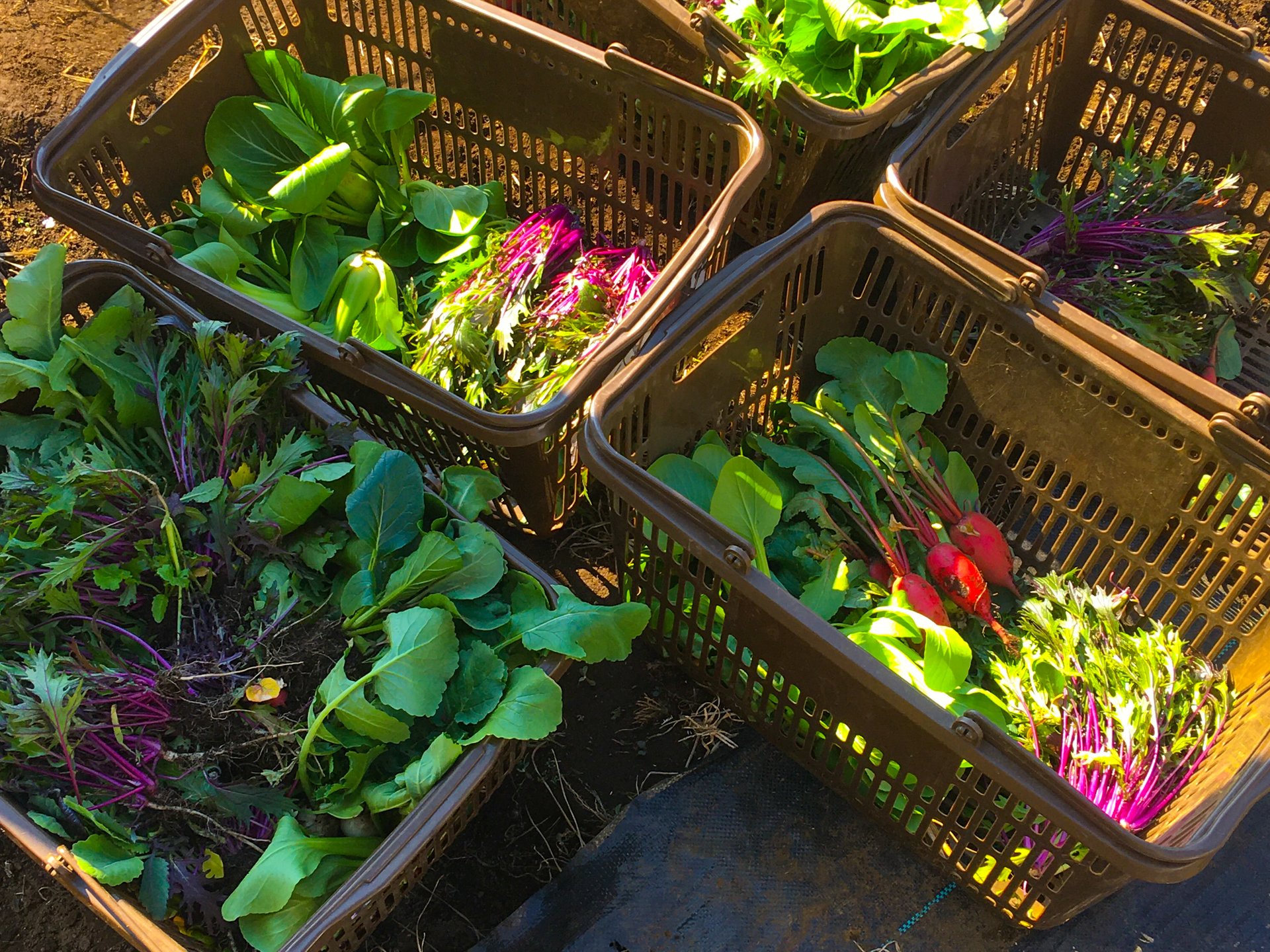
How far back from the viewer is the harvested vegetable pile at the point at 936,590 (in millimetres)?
1821

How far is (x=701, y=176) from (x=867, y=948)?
1.69 metres

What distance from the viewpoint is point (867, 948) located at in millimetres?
1937

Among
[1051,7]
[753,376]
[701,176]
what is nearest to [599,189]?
[701,176]

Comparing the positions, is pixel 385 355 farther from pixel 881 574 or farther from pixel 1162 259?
pixel 1162 259

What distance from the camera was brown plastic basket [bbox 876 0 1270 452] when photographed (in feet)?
7.65

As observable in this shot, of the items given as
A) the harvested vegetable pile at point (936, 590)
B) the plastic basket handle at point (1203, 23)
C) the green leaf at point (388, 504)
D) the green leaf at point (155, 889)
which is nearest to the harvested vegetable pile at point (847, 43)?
the plastic basket handle at point (1203, 23)

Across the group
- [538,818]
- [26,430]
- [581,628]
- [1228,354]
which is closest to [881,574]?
[581,628]

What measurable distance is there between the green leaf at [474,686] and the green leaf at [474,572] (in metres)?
0.10

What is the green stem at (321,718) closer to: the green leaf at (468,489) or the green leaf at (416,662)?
the green leaf at (416,662)

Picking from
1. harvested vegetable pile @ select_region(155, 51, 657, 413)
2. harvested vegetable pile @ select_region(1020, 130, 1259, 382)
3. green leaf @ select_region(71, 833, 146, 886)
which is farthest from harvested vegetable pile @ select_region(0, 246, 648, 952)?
harvested vegetable pile @ select_region(1020, 130, 1259, 382)

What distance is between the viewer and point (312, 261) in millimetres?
2395

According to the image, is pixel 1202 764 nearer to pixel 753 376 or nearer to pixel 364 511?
pixel 753 376

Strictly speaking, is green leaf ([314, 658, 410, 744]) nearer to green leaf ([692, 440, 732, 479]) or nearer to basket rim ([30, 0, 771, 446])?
basket rim ([30, 0, 771, 446])

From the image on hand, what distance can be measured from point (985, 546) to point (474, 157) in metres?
1.70
